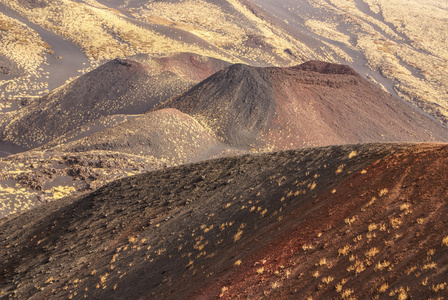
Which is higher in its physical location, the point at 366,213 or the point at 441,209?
the point at 441,209

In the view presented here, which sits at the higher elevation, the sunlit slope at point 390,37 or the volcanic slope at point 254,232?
the sunlit slope at point 390,37

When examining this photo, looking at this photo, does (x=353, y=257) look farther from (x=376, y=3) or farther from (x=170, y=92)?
(x=376, y=3)

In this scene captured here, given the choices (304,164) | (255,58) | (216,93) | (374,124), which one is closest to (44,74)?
(216,93)

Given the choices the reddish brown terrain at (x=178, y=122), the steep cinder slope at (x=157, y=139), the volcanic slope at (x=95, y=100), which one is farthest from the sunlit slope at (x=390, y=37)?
the steep cinder slope at (x=157, y=139)

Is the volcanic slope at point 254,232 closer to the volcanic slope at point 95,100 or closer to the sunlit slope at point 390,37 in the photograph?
the volcanic slope at point 95,100

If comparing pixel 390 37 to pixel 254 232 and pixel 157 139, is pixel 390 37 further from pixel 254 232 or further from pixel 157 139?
pixel 254 232

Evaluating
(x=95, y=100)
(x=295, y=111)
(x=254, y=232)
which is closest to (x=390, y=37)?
(x=295, y=111)
